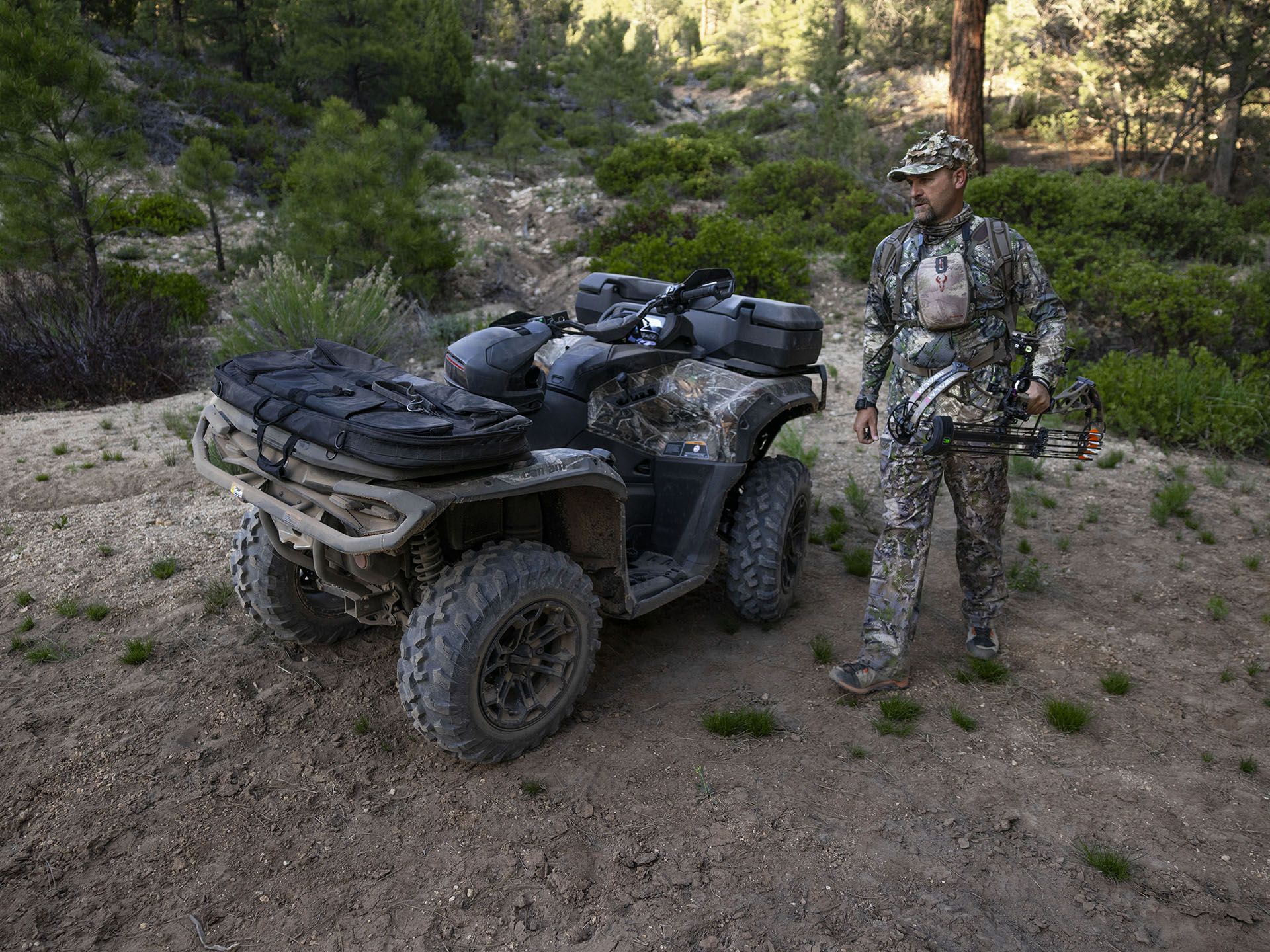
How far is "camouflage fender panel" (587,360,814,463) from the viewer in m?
3.90

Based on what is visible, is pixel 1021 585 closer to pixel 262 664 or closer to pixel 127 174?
pixel 262 664

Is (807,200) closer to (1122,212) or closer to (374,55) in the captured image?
(1122,212)

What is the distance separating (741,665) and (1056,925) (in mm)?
1633

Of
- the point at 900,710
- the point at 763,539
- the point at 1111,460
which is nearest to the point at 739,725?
the point at 900,710

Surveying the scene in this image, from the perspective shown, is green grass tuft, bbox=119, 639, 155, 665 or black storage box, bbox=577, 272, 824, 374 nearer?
green grass tuft, bbox=119, 639, 155, 665

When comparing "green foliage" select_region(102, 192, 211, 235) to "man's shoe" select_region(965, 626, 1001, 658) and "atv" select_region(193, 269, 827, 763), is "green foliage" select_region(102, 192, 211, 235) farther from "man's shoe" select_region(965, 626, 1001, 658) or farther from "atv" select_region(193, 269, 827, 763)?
"man's shoe" select_region(965, 626, 1001, 658)

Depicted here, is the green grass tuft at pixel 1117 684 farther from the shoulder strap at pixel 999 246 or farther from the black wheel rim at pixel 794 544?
the shoulder strap at pixel 999 246

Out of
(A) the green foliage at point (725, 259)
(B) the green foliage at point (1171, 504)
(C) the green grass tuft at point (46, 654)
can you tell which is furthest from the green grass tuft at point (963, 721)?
(A) the green foliage at point (725, 259)

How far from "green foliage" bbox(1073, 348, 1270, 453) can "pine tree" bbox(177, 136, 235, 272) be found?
35.2 feet

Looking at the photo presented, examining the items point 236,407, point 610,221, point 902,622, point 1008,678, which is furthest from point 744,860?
point 610,221

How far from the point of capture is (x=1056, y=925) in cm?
244

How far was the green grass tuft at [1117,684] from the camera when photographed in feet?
12.0

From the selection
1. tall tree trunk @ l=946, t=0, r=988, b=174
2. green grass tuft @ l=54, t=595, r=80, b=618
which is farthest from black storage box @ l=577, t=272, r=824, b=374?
tall tree trunk @ l=946, t=0, r=988, b=174

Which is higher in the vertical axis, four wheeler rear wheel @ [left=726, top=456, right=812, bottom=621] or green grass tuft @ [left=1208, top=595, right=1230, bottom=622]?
four wheeler rear wheel @ [left=726, top=456, right=812, bottom=621]
